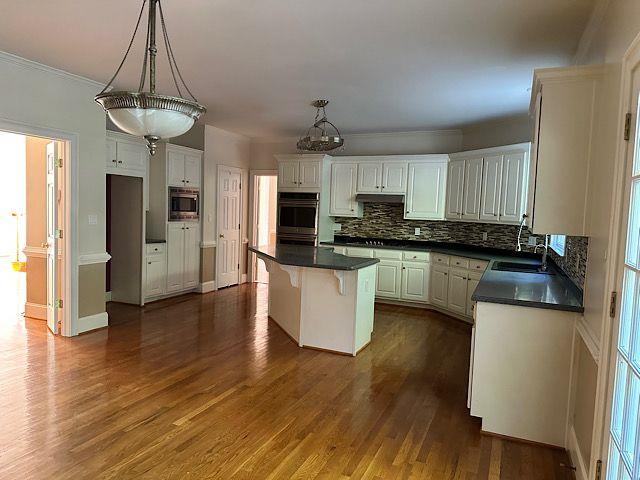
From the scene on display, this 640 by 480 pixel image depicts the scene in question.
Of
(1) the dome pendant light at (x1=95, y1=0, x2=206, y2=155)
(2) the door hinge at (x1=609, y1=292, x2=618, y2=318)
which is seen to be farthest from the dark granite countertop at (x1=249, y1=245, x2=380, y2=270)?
(2) the door hinge at (x1=609, y1=292, x2=618, y2=318)

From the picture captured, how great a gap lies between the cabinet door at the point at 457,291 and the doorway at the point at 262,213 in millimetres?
3056

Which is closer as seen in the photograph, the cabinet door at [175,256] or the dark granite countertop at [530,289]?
the dark granite countertop at [530,289]

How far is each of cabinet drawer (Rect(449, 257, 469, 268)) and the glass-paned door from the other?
12.7 ft

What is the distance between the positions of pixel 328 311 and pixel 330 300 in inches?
4.6

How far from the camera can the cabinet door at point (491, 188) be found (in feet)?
17.9

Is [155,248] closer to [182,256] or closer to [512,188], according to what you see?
[182,256]

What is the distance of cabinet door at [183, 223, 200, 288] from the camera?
6719 millimetres

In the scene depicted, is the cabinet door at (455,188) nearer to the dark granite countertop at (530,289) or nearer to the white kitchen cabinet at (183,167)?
the dark granite countertop at (530,289)

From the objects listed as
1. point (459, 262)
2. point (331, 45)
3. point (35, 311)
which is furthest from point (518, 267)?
point (35, 311)

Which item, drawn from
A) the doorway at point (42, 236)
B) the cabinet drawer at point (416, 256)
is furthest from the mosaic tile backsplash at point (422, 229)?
the doorway at point (42, 236)

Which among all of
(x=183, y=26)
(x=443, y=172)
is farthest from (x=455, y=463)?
(x=443, y=172)

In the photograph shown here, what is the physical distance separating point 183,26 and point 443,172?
429 centimetres

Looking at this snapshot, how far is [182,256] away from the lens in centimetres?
665

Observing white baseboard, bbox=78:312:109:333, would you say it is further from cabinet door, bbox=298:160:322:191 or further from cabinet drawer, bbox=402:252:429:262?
cabinet drawer, bbox=402:252:429:262
